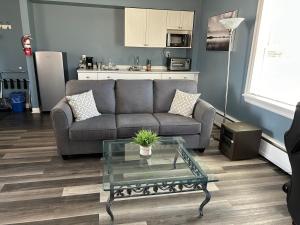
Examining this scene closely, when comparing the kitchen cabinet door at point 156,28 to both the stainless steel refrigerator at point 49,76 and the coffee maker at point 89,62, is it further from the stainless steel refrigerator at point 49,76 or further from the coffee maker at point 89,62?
the stainless steel refrigerator at point 49,76

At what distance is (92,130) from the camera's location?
269cm

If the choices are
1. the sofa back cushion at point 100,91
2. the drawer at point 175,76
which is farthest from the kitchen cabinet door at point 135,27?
the sofa back cushion at point 100,91

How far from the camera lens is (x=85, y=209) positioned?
1.99m

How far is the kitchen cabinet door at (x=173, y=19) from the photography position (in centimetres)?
483

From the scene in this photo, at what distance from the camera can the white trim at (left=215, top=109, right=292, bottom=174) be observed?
2.62m

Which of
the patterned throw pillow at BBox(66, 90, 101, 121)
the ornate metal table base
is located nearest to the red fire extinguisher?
the patterned throw pillow at BBox(66, 90, 101, 121)

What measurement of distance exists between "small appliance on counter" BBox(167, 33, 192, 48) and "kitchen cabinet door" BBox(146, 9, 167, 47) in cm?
14

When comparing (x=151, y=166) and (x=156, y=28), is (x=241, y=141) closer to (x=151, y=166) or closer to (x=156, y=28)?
(x=151, y=166)

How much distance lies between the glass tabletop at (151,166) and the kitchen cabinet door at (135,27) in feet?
9.64

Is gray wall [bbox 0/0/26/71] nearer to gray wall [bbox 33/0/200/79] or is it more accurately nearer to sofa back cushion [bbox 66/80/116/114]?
gray wall [bbox 33/0/200/79]

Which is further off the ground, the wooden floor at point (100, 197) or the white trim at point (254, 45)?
the white trim at point (254, 45)

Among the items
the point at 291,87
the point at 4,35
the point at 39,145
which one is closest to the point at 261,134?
the point at 291,87

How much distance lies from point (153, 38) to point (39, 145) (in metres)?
3.16

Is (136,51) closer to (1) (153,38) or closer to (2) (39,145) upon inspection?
(1) (153,38)
